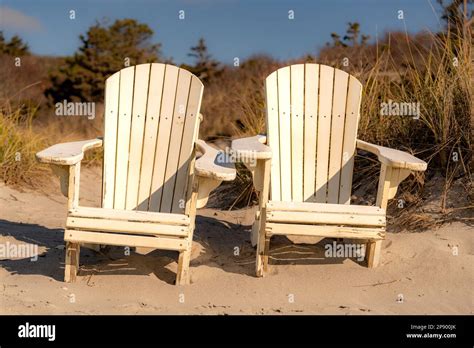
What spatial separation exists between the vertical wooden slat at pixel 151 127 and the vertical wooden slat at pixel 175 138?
0.11m

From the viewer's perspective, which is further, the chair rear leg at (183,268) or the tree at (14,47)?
the tree at (14,47)

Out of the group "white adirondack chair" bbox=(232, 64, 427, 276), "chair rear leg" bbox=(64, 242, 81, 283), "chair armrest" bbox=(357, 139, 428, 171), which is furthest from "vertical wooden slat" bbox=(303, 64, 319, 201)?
"chair rear leg" bbox=(64, 242, 81, 283)

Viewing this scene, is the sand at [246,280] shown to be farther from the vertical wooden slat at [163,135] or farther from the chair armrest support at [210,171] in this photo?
the chair armrest support at [210,171]

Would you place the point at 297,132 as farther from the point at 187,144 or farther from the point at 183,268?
the point at 183,268

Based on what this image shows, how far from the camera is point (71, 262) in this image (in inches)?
151

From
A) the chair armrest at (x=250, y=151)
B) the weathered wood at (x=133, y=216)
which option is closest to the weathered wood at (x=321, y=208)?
the chair armrest at (x=250, y=151)

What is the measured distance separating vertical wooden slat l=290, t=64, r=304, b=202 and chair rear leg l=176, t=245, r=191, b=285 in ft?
3.22

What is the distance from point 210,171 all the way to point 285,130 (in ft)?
3.58

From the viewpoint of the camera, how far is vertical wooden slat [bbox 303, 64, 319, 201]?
4535 mm

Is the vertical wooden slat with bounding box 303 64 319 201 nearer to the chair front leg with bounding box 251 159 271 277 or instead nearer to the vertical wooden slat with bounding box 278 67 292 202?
the vertical wooden slat with bounding box 278 67 292 202

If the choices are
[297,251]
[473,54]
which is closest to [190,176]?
[297,251]

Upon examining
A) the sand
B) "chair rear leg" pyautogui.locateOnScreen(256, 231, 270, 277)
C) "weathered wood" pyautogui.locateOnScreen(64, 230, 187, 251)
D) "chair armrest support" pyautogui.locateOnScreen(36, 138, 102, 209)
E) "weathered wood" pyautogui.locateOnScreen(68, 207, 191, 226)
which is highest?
"chair armrest support" pyautogui.locateOnScreen(36, 138, 102, 209)

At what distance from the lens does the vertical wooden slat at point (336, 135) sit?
4.52m

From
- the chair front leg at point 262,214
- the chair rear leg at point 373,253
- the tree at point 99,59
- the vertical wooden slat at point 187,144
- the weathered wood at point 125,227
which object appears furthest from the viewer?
the tree at point 99,59
